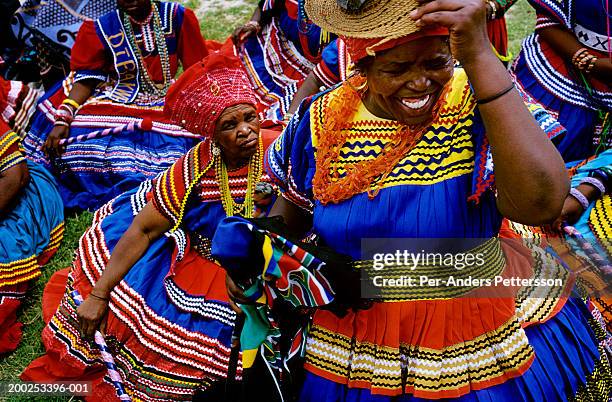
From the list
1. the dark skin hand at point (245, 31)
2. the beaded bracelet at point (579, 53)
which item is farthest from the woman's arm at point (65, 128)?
the beaded bracelet at point (579, 53)

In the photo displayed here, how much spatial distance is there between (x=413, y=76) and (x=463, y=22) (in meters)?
0.32

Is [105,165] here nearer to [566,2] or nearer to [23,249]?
[23,249]

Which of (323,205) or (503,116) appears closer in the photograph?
(503,116)

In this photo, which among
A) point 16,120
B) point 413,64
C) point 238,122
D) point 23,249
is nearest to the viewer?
point 413,64

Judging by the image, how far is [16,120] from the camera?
5656 millimetres

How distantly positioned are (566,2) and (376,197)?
8.16 ft

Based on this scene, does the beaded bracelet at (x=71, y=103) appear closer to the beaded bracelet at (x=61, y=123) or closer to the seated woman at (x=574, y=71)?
the beaded bracelet at (x=61, y=123)

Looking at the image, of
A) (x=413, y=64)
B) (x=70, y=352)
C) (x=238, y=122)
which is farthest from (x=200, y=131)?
(x=413, y=64)

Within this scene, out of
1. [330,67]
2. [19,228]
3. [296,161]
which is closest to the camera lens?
[296,161]

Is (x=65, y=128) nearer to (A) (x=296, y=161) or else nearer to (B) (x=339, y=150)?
(A) (x=296, y=161)

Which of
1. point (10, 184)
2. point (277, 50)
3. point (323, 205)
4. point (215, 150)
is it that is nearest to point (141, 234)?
point (215, 150)

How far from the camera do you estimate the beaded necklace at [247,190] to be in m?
3.39

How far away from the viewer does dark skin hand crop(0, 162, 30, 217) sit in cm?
446

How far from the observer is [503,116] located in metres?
1.72
